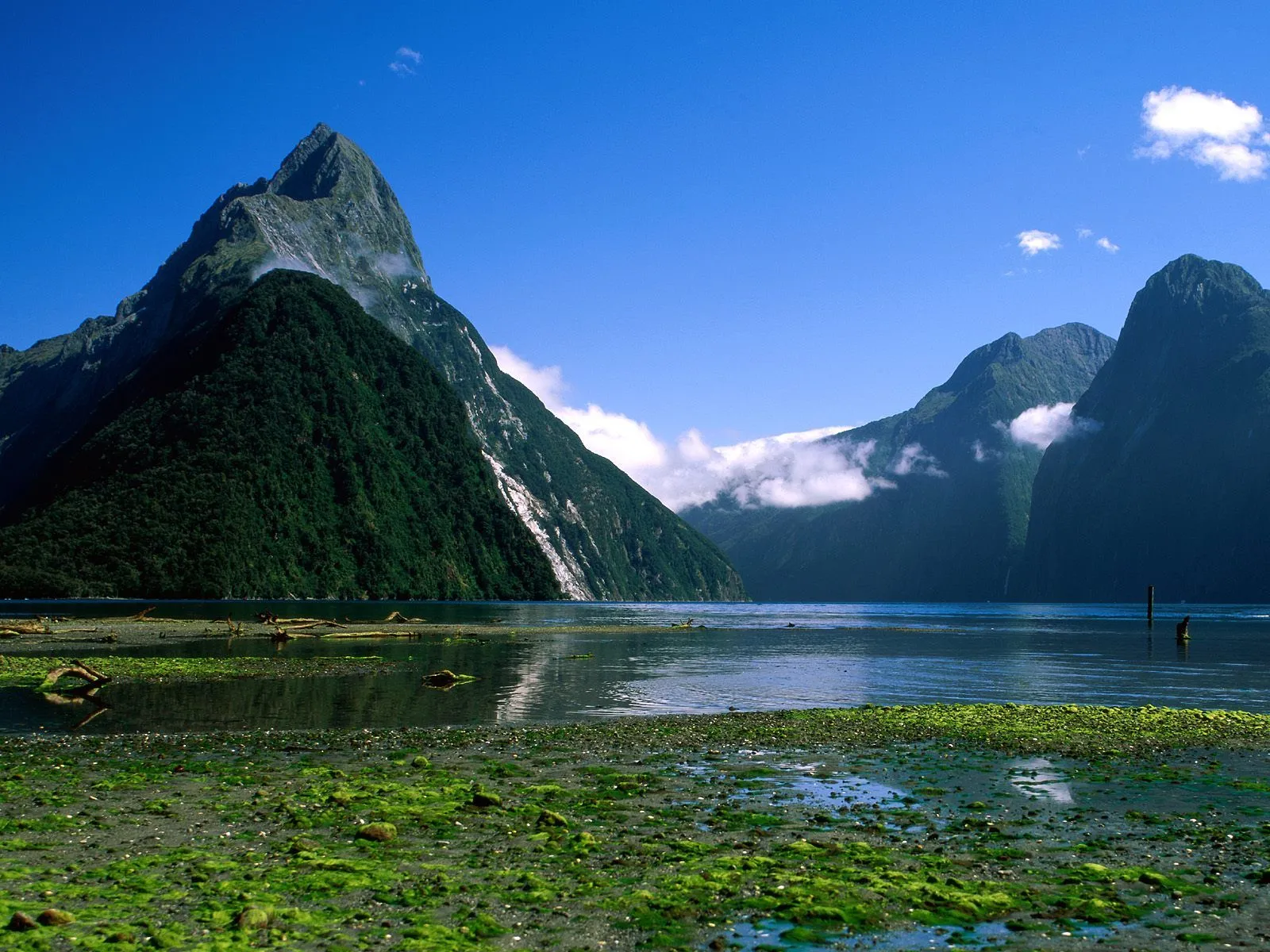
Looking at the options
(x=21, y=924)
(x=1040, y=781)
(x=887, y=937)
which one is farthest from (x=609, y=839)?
(x=1040, y=781)

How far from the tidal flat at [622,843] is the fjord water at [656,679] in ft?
23.9

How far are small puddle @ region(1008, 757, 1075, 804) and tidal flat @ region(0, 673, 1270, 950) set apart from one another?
0.15m

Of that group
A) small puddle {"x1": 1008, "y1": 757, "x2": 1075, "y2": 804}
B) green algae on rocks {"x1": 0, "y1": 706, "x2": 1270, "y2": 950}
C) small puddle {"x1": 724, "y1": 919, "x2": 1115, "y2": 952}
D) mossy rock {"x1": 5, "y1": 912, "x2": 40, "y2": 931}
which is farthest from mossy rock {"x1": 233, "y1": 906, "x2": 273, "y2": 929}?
small puddle {"x1": 1008, "y1": 757, "x2": 1075, "y2": 804}

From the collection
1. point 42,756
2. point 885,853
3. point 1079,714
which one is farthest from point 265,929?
point 1079,714

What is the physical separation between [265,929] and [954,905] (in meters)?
10.6

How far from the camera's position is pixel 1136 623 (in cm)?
16488

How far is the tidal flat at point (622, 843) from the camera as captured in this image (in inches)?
563

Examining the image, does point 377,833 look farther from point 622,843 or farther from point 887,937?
point 887,937

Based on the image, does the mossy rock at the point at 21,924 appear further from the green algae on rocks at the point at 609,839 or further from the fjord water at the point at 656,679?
the fjord water at the point at 656,679

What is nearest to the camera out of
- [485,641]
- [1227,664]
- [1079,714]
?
[1079,714]

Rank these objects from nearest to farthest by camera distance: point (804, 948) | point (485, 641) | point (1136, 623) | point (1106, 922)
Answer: point (804, 948) → point (1106, 922) → point (485, 641) → point (1136, 623)

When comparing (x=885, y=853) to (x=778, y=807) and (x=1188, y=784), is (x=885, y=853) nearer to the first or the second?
(x=778, y=807)

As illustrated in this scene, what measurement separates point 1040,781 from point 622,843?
1405cm

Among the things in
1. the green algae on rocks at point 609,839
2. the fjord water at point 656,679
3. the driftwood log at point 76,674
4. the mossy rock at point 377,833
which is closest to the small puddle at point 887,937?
the green algae on rocks at point 609,839
